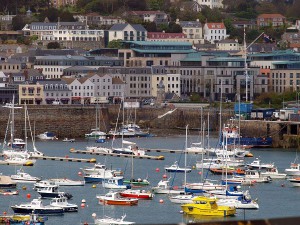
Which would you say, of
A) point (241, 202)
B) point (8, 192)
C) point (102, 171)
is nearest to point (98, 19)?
point (102, 171)

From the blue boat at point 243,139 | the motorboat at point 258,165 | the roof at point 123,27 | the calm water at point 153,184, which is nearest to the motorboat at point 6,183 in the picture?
the calm water at point 153,184

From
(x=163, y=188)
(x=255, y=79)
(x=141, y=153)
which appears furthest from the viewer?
(x=255, y=79)

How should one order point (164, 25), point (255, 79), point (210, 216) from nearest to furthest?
point (210, 216) < point (255, 79) < point (164, 25)

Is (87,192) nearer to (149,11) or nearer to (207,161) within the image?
(207,161)

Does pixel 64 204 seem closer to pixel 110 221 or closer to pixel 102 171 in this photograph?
pixel 110 221

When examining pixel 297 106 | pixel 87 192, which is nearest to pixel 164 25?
pixel 297 106

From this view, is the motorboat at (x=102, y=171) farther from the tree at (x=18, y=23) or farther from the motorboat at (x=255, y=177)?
the tree at (x=18, y=23)

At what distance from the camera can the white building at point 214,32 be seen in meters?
103

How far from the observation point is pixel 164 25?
104 meters

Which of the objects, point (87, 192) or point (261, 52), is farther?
point (261, 52)

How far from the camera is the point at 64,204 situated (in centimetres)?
4288

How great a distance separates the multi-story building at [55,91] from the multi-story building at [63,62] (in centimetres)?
567

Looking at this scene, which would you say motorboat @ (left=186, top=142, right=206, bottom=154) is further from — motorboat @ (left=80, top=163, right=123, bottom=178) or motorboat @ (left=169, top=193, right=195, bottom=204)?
motorboat @ (left=169, top=193, right=195, bottom=204)

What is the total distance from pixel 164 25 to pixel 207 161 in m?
48.9
